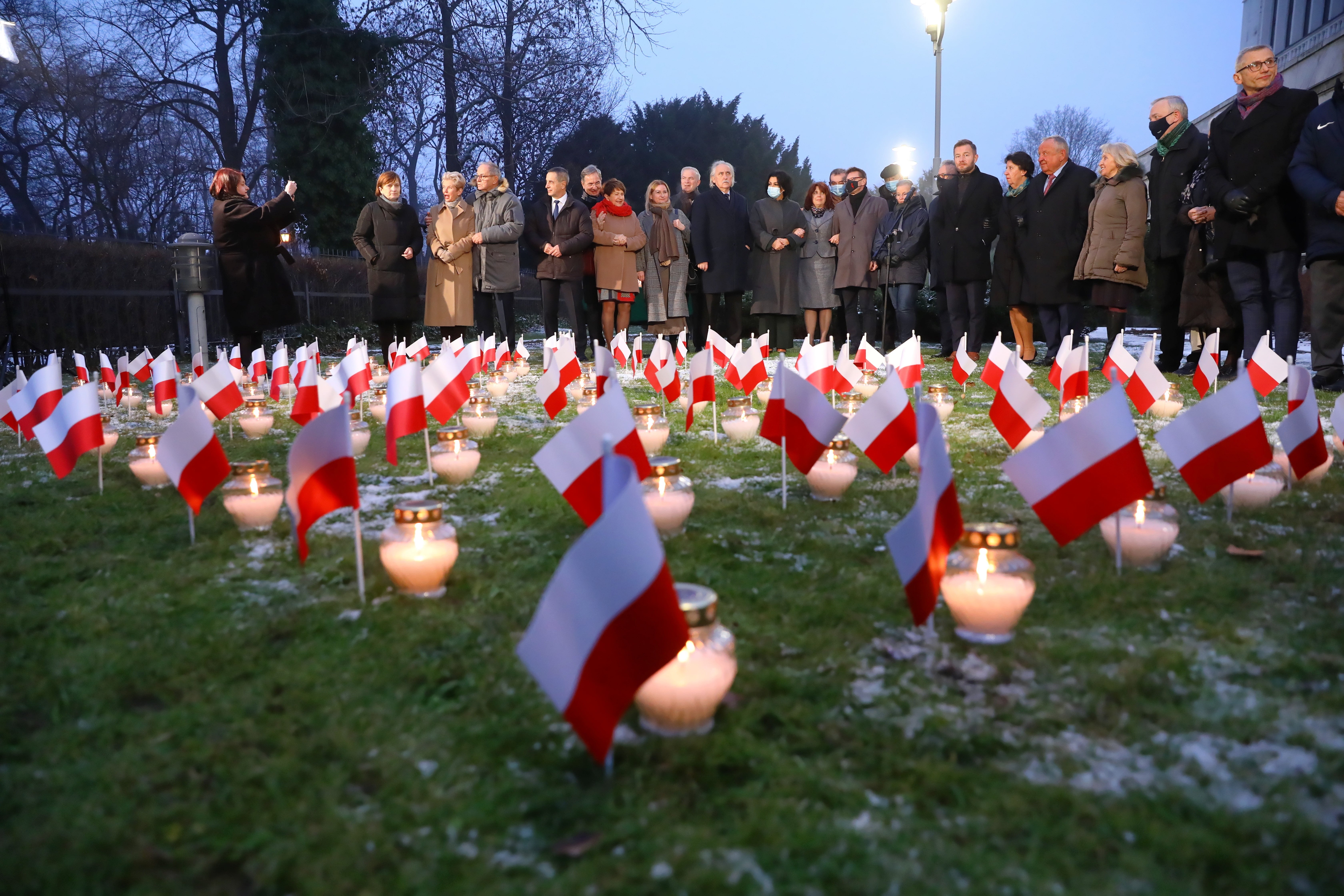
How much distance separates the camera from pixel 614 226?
998cm

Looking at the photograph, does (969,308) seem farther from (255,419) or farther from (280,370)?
(255,419)

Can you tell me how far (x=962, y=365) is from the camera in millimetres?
6570

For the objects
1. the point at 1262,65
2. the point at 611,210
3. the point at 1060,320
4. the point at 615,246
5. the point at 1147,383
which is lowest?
the point at 1147,383

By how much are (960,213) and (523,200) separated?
23.3 meters

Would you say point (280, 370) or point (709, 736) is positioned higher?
point (280, 370)

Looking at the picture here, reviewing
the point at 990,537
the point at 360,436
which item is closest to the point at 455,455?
the point at 360,436

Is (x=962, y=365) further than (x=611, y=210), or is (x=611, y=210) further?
(x=611, y=210)

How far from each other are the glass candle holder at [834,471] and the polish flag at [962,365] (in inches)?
114

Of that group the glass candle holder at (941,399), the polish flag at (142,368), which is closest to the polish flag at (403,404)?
the glass candle holder at (941,399)

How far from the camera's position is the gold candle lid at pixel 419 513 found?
2641 mm

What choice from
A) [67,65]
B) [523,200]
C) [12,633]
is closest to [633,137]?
[523,200]

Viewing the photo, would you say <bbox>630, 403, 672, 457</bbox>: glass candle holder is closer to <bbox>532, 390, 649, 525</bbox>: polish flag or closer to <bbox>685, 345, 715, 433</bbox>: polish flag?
<bbox>685, 345, 715, 433</bbox>: polish flag

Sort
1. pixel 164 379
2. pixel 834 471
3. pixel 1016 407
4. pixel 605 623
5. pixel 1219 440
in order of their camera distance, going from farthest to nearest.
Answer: pixel 164 379 < pixel 1016 407 < pixel 834 471 < pixel 1219 440 < pixel 605 623

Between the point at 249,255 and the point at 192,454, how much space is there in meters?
5.75
